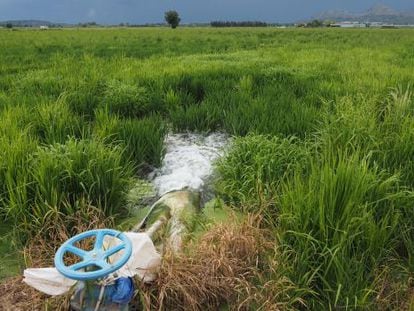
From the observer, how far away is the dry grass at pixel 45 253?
2447 mm

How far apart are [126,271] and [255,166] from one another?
174 centimetres

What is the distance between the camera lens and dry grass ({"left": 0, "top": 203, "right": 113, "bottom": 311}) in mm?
2447

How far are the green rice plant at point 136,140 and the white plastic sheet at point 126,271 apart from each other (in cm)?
166

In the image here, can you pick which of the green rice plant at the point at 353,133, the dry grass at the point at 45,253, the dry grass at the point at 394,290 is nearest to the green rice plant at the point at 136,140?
the dry grass at the point at 45,253

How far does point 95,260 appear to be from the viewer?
2246mm

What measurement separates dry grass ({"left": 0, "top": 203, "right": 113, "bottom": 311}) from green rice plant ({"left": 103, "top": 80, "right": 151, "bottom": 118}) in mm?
2607

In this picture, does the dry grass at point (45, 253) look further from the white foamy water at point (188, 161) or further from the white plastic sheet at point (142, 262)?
the white foamy water at point (188, 161)

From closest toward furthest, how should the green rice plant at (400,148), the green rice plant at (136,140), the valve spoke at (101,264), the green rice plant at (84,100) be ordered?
the valve spoke at (101,264) < the green rice plant at (400,148) < the green rice plant at (136,140) < the green rice plant at (84,100)

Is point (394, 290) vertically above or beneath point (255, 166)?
beneath

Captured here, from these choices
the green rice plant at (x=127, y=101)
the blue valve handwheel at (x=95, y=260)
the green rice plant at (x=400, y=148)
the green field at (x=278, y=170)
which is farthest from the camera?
the green rice plant at (x=127, y=101)

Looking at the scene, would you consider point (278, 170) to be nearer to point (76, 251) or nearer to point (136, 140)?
point (136, 140)

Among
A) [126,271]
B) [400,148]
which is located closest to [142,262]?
[126,271]

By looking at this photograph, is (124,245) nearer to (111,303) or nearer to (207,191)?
(111,303)

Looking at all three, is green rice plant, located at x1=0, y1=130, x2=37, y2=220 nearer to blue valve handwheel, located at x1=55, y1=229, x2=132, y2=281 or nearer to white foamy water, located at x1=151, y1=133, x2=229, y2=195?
blue valve handwheel, located at x1=55, y1=229, x2=132, y2=281
